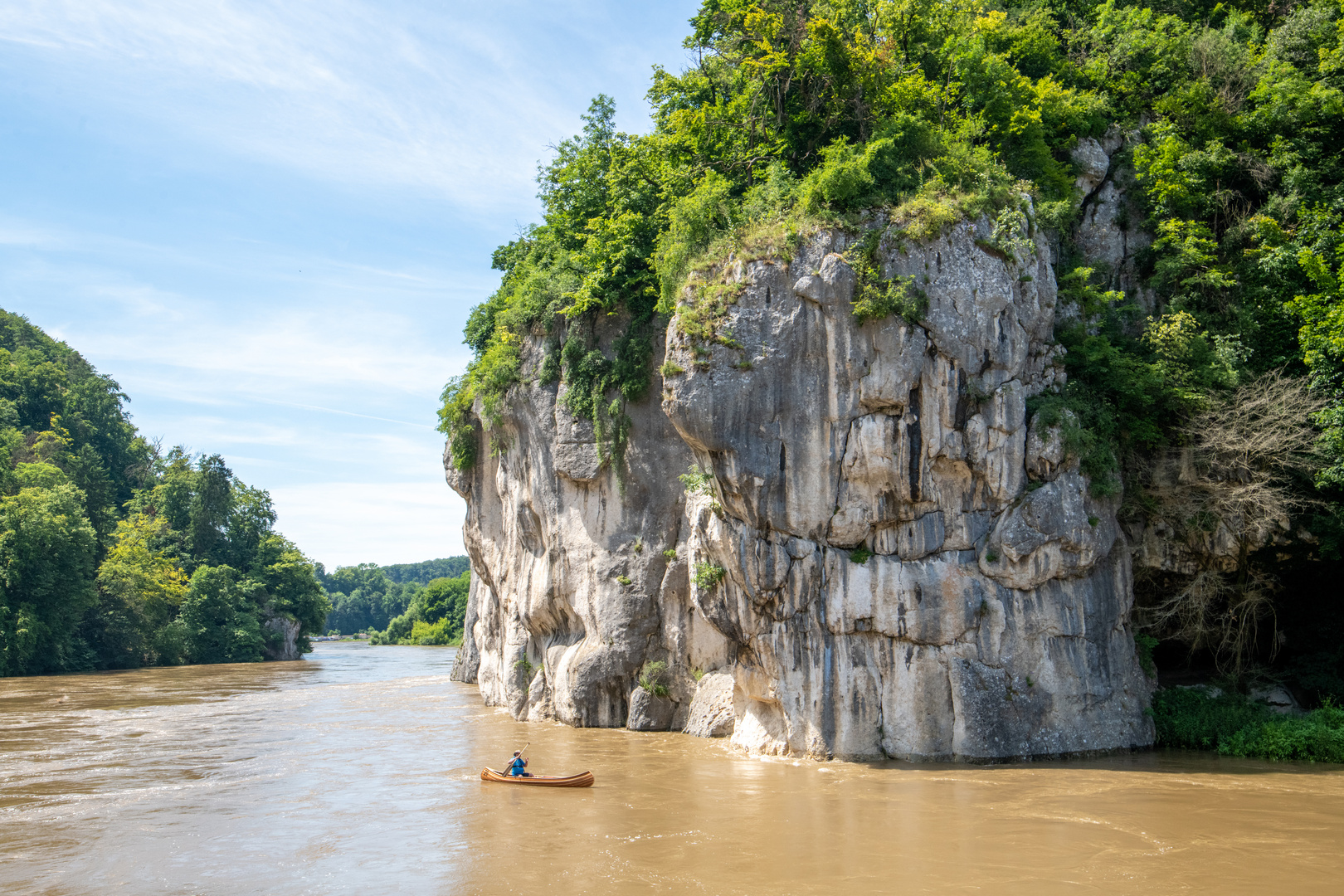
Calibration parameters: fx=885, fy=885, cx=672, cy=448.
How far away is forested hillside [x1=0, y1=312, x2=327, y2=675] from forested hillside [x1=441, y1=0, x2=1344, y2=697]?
117ft

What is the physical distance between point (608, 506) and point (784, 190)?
9752 mm

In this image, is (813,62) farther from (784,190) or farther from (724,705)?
(724,705)

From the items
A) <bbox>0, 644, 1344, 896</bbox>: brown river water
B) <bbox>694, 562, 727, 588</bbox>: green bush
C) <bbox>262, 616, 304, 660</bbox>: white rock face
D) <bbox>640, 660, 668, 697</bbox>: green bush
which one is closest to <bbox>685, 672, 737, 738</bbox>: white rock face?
<bbox>0, 644, 1344, 896</bbox>: brown river water

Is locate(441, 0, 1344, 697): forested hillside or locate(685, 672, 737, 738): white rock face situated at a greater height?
locate(441, 0, 1344, 697): forested hillside

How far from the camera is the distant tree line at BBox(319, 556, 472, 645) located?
90.6m

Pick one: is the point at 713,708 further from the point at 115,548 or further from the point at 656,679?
the point at 115,548

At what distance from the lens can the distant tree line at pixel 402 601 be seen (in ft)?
297

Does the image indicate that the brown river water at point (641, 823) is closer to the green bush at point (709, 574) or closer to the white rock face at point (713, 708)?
the white rock face at point (713, 708)

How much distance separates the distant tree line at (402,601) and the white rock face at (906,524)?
3812cm

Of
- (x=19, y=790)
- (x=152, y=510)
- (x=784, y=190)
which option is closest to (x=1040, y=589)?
(x=784, y=190)

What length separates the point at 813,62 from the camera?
2186 cm

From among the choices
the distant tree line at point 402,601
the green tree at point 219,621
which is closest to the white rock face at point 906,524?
the distant tree line at point 402,601

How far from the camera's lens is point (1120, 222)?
23.3m

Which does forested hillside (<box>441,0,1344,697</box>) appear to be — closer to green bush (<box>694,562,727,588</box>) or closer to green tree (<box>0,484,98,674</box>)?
green bush (<box>694,562,727,588</box>)
